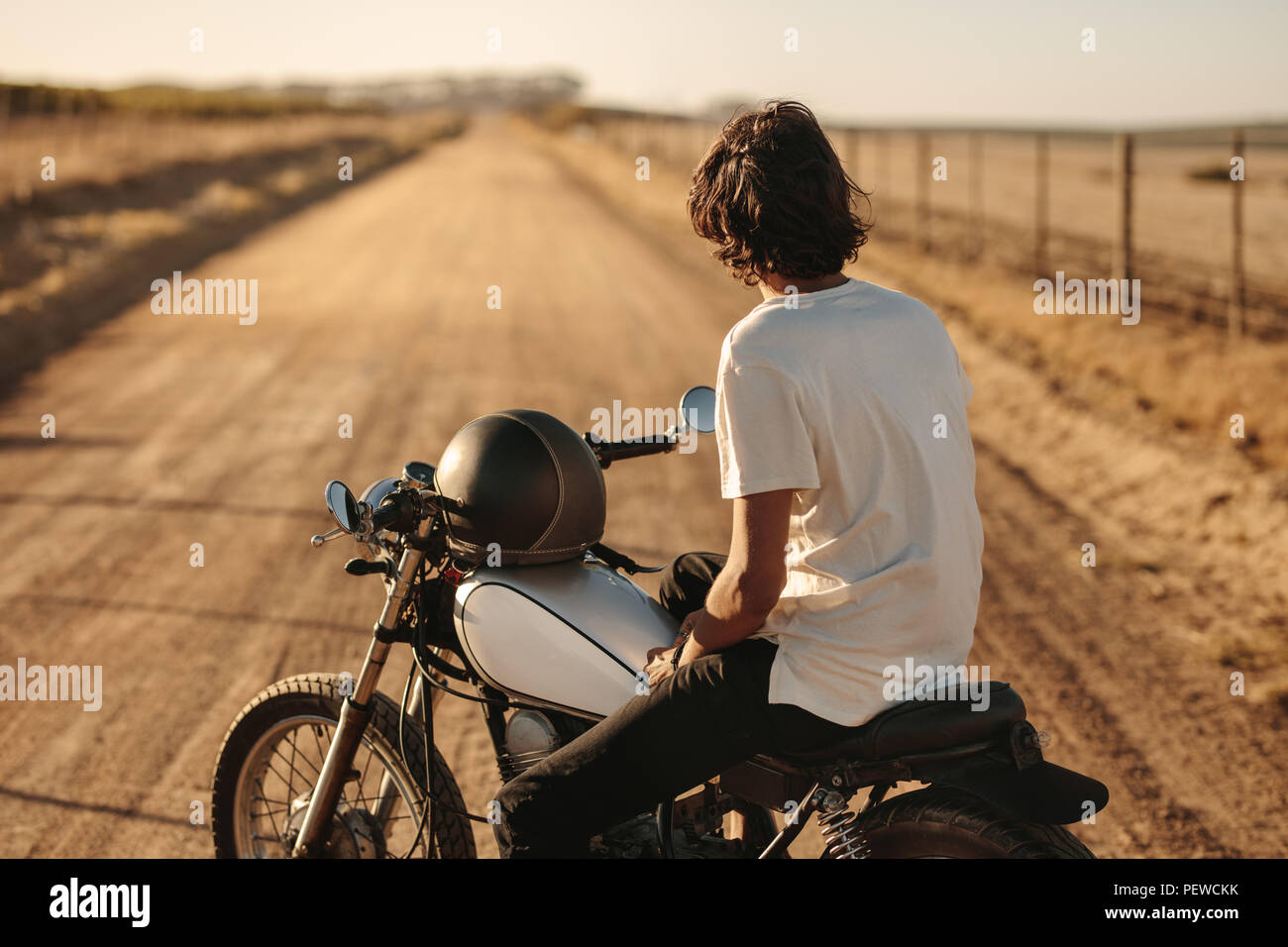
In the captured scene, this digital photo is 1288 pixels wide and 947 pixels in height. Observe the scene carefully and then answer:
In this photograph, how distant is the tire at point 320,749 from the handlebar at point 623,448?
2.61 ft

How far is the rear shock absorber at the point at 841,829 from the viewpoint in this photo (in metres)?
2.25

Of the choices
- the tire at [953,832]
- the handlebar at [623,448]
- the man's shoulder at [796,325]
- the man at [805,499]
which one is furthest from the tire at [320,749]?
the man's shoulder at [796,325]

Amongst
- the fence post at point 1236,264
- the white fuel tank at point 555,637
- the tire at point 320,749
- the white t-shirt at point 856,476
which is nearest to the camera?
the white t-shirt at point 856,476

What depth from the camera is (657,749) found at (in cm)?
227

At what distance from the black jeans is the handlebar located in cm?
82

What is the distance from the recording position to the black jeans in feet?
7.34

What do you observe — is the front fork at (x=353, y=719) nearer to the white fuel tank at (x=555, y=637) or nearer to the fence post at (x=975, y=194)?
the white fuel tank at (x=555, y=637)

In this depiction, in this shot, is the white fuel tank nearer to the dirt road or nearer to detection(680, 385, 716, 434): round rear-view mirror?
detection(680, 385, 716, 434): round rear-view mirror

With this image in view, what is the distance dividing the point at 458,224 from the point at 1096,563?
18.8m

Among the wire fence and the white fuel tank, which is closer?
the white fuel tank

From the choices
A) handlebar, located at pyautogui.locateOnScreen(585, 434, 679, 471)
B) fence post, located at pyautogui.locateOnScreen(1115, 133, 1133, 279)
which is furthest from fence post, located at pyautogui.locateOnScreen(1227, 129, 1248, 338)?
handlebar, located at pyautogui.locateOnScreen(585, 434, 679, 471)

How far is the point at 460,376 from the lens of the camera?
1044cm

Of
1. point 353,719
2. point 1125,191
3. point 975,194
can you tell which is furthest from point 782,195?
point 975,194

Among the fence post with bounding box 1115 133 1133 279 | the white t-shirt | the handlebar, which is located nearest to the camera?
the white t-shirt
